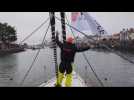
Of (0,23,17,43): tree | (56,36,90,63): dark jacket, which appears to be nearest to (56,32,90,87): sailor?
(56,36,90,63): dark jacket

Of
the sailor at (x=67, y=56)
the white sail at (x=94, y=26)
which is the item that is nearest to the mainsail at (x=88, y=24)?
the white sail at (x=94, y=26)

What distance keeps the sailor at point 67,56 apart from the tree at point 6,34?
96.0 inches

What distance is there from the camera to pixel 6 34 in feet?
23.8

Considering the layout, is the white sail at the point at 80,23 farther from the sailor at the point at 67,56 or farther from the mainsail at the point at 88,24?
the sailor at the point at 67,56

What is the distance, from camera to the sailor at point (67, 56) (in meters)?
4.39

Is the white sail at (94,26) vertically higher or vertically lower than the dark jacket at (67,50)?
higher

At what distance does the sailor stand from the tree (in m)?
2.44

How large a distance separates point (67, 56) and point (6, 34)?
3.14 metres
